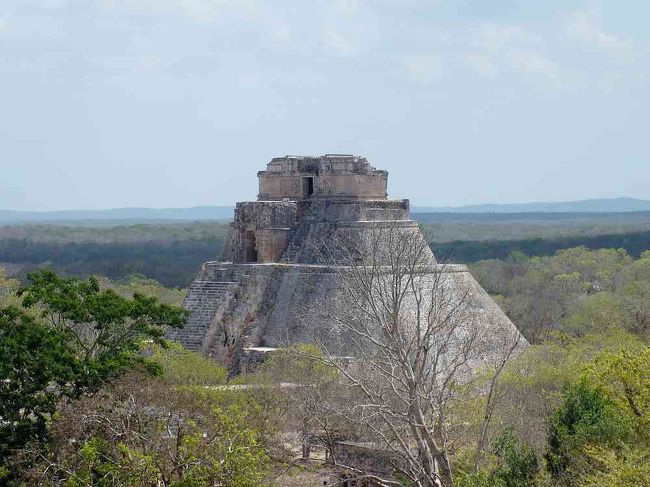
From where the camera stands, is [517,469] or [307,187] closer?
[517,469]

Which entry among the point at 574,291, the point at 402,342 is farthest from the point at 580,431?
the point at 574,291

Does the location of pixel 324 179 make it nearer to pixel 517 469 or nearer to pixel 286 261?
pixel 286 261

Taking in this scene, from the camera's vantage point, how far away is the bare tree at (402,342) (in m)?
16.9

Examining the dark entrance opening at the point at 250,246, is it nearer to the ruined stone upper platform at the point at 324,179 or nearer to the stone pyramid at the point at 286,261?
the stone pyramid at the point at 286,261

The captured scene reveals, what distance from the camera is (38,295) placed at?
71.6 feet

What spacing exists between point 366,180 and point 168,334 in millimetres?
6672

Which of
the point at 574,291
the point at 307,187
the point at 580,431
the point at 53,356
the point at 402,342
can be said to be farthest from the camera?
the point at 574,291

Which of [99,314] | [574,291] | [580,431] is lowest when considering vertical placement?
[574,291]

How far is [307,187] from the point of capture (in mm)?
34375

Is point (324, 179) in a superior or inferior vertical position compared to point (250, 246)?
superior

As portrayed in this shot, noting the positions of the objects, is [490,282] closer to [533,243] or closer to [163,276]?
[163,276]

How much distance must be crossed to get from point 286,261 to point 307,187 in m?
2.57

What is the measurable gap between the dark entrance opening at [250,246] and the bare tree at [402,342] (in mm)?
2374

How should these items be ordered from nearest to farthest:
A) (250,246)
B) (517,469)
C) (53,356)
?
(517,469) < (53,356) < (250,246)
